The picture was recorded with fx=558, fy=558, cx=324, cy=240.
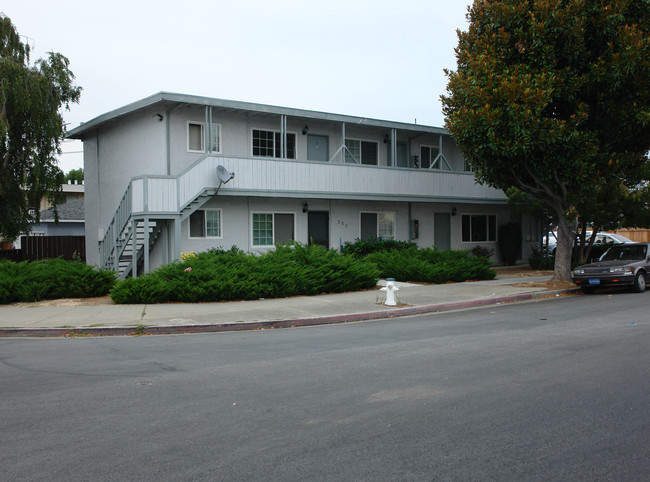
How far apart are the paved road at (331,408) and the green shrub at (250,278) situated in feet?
13.7

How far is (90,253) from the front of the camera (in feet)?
77.9

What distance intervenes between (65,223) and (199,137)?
18971mm

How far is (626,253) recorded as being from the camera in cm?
1727

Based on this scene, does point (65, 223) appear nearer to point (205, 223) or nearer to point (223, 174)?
point (205, 223)

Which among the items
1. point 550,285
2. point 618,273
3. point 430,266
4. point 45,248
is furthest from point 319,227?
point 45,248

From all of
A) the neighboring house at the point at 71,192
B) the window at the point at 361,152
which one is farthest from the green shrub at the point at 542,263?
the neighboring house at the point at 71,192

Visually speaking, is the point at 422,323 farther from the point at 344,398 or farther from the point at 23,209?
the point at 23,209

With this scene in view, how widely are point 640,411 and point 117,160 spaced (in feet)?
65.8

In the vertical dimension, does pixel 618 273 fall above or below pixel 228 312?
above

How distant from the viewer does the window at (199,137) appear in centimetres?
1950

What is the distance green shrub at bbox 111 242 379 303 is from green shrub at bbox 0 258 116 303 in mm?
1103

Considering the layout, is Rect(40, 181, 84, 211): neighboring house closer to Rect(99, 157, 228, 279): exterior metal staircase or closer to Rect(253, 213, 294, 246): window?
Rect(99, 157, 228, 279): exterior metal staircase

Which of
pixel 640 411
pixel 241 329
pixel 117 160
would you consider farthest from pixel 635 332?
pixel 117 160

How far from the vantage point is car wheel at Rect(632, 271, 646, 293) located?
15898mm
